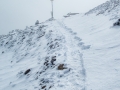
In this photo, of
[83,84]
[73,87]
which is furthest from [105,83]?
[73,87]

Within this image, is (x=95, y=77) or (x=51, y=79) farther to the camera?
(x=51, y=79)

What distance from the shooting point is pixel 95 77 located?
5133 millimetres

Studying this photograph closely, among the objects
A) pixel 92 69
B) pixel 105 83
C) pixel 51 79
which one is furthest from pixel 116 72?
pixel 51 79

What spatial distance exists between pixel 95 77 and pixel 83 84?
0.56 m

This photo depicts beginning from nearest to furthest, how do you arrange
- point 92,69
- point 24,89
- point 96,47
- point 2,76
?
point 92,69, point 24,89, point 96,47, point 2,76

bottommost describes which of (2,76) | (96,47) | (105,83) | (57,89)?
(2,76)

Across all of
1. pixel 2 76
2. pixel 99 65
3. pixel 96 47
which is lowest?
pixel 2 76

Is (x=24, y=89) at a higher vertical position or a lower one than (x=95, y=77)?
lower

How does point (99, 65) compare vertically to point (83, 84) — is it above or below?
above

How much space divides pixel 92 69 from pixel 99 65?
395 millimetres

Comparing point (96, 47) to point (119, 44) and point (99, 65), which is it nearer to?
point (119, 44)

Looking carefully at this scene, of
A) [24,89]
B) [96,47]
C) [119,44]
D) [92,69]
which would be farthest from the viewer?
[96,47]

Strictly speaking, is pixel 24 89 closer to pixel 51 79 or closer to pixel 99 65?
pixel 51 79

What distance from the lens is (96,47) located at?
25.5 ft
